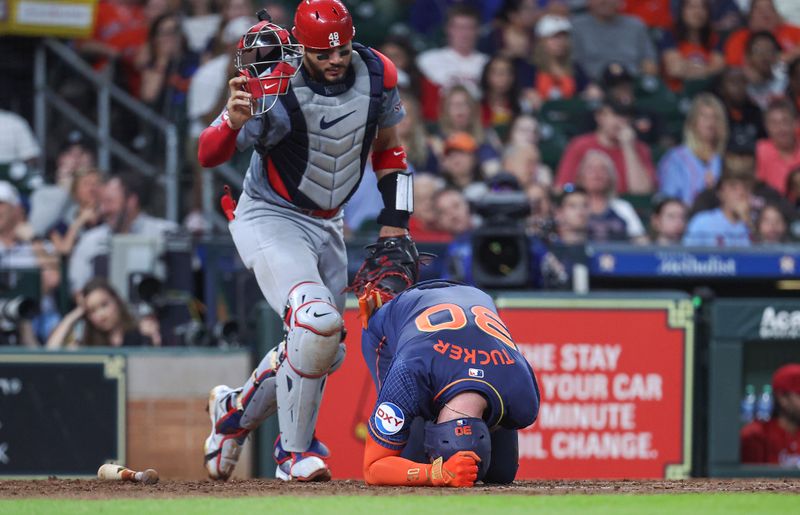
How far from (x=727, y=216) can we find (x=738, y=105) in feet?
6.63

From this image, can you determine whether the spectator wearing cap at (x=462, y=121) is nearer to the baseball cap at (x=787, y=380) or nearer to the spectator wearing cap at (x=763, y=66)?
the spectator wearing cap at (x=763, y=66)

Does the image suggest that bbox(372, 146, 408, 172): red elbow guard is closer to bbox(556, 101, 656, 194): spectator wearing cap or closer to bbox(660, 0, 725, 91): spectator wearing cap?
bbox(556, 101, 656, 194): spectator wearing cap

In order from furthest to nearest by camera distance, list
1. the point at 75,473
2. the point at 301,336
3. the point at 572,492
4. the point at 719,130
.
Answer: the point at 719,130, the point at 75,473, the point at 301,336, the point at 572,492

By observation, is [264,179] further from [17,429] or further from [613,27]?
[613,27]

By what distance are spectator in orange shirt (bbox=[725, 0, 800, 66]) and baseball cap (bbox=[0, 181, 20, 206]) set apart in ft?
22.1

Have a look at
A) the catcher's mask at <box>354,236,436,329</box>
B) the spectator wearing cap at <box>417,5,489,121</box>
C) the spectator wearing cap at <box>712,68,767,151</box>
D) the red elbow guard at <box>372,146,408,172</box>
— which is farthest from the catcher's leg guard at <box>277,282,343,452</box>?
the spectator wearing cap at <box>712,68,767,151</box>

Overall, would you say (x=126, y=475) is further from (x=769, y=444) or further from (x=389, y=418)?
(x=769, y=444)

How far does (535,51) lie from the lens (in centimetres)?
1242

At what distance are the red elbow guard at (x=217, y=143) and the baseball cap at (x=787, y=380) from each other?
4283mm

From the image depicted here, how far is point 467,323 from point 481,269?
3.31 meters

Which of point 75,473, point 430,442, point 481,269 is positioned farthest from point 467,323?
point 75,473

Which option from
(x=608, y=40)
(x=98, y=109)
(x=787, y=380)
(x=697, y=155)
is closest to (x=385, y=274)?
(x=787, y=380)

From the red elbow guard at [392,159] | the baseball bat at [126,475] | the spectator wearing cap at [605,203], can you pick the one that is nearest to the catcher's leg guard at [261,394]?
the baseball bat at [126,475]

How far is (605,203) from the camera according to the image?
1084cm
